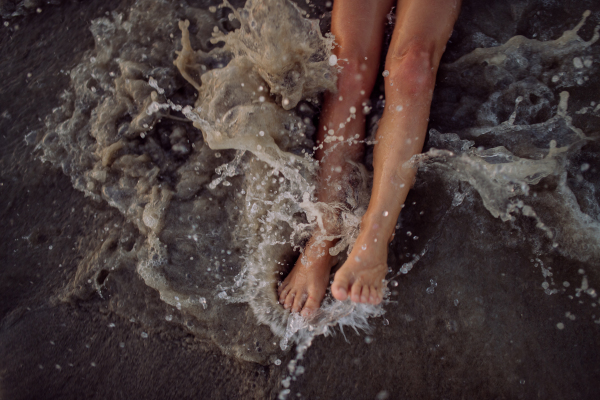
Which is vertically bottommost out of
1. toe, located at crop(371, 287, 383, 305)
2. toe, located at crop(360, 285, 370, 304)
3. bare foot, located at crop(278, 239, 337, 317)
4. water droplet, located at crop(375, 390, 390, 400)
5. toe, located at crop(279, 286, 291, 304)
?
water droplet, located at crop(375, 390, 390, 400)

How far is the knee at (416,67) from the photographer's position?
157 cm

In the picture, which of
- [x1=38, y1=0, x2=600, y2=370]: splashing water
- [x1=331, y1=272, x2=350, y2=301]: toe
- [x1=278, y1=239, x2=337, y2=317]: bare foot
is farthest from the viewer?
[x1=278, y1=239, x2=337, y2=317]: bare foot

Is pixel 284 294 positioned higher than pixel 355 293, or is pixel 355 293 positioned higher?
pixel 355 293

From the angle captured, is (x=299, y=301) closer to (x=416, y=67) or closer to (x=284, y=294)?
(x=284, y=294)

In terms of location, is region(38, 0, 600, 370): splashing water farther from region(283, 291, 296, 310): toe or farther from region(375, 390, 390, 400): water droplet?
region(375, 390, 390, 400): water droplet

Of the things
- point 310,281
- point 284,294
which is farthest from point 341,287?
point 284,294

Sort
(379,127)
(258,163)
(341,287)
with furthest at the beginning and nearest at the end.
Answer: (258,163), (379,127), (341,287)

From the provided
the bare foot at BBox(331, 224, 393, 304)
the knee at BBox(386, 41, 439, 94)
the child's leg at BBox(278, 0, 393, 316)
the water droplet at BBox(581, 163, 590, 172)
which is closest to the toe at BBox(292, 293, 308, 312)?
the child's leg at BBox(278, 0, 393, 316)

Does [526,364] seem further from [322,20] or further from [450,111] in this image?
[322,20]

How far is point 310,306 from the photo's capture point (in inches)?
65.6

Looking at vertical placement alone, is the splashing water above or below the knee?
below

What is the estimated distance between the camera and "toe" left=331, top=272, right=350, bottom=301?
1469 millimetres

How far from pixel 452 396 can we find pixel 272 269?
97 centimetres

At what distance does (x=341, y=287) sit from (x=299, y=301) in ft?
0.99
